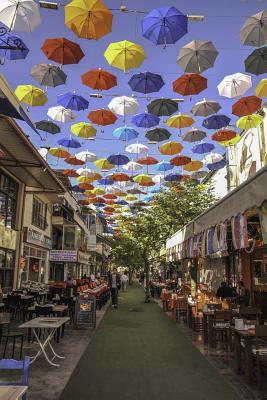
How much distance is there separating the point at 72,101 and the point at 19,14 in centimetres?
478

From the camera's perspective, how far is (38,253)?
25062mm

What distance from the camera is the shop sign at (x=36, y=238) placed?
68.1ft

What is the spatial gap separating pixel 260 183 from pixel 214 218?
11.2 ft

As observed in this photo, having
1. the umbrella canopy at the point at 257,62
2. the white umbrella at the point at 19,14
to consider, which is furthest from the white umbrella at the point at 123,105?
the white umbrella at the point at 19,14

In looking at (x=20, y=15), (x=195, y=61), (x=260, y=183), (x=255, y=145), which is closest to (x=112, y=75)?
(x=195, y=61)

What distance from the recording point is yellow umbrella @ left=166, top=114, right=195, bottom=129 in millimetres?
14328

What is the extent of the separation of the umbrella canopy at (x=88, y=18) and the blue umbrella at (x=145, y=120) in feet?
18.4

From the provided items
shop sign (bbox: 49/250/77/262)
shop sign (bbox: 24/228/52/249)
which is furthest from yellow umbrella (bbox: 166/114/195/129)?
shop sign (bbox: 49/250/77/262)

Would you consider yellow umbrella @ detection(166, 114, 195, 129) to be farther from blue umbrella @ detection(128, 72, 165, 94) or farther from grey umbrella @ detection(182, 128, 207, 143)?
blue umbrella @ detection(128, 72, 165, 94)

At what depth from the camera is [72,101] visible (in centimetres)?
1313

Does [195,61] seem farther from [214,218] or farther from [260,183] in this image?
[260,183]

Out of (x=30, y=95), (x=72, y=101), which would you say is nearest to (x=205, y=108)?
(x=72, y=101)

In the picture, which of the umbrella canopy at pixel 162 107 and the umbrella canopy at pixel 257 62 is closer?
the umbrella canopy at pixel 257 62

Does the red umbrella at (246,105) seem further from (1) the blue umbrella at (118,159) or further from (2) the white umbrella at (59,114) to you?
(1) the blue umbrella at (118,159)
